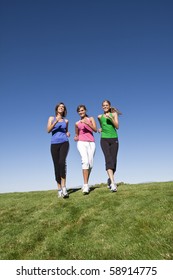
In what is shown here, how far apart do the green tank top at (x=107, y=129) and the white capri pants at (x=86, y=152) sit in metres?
0.73

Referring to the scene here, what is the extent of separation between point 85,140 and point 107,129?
109 cm

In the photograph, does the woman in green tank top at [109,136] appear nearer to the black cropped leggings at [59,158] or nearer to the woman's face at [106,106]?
the woman's face at [106,106]

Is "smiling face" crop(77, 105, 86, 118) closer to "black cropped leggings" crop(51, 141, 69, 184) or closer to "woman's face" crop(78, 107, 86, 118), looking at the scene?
"woman's face" crop(78, 107, 86, 118)

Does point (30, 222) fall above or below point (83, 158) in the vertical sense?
below

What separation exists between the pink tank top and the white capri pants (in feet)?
0.59

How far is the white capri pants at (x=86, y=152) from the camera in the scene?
14.7 m

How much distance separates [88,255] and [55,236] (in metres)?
2.01

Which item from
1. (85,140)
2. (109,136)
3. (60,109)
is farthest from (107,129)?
(60,109)

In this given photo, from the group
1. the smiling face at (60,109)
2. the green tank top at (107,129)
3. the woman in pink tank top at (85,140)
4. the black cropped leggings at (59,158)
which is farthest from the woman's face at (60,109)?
the green tank top at (107,129)

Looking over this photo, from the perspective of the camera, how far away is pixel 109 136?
48.9 ft
